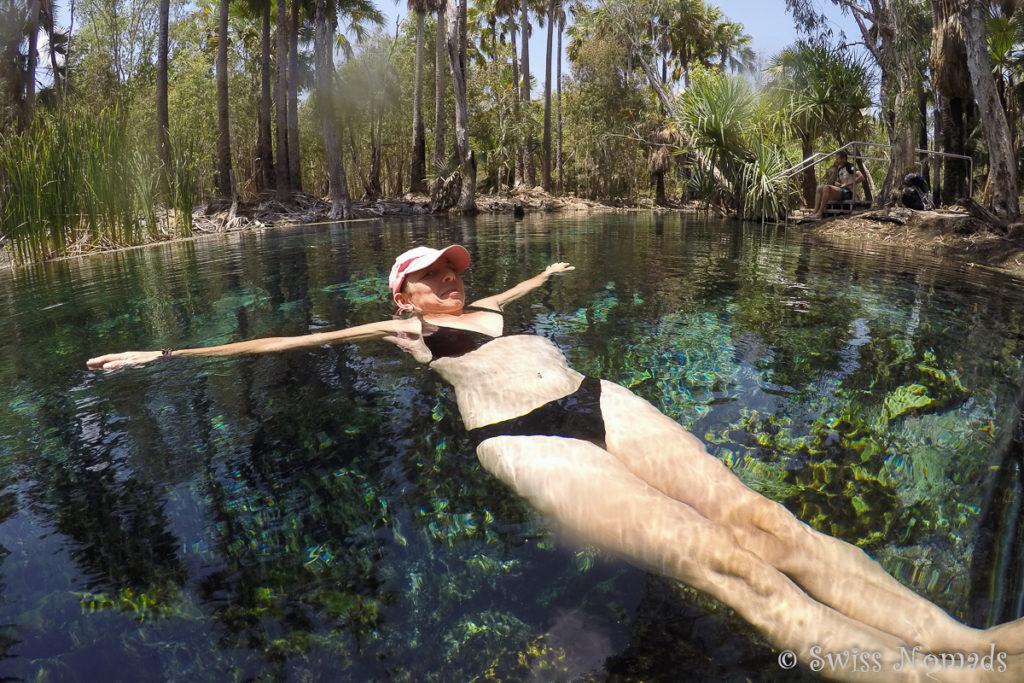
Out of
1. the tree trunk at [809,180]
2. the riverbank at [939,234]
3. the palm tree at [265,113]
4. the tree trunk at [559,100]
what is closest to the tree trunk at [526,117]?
the tree trunk at [559,100]

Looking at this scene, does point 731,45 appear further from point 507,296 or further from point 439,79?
point 507,296

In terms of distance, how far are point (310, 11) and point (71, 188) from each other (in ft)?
62.2

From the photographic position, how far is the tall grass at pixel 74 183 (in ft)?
28.0

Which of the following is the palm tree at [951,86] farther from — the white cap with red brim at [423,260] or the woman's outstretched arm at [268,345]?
the woman's outstretched arm at [268,345]

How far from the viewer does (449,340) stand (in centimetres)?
360

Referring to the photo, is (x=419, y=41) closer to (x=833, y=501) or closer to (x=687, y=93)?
(x=687, y=93)

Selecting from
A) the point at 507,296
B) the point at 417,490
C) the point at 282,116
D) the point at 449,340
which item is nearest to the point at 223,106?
the point at 282,116

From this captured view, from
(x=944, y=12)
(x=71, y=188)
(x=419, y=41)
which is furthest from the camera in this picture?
(x=419, y=41)

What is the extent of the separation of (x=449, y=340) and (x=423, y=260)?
18.9 inches

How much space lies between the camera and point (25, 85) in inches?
827

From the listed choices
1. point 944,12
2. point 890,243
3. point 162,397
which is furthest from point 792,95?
point 162,397

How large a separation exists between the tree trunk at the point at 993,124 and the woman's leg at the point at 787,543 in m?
10.7

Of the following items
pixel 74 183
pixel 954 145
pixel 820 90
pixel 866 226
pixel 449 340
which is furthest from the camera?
pixel 820 90

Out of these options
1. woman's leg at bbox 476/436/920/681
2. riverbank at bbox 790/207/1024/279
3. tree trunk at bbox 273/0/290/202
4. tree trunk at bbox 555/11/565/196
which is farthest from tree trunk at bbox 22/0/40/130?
woman's leg at bbox 476/436/920/681
